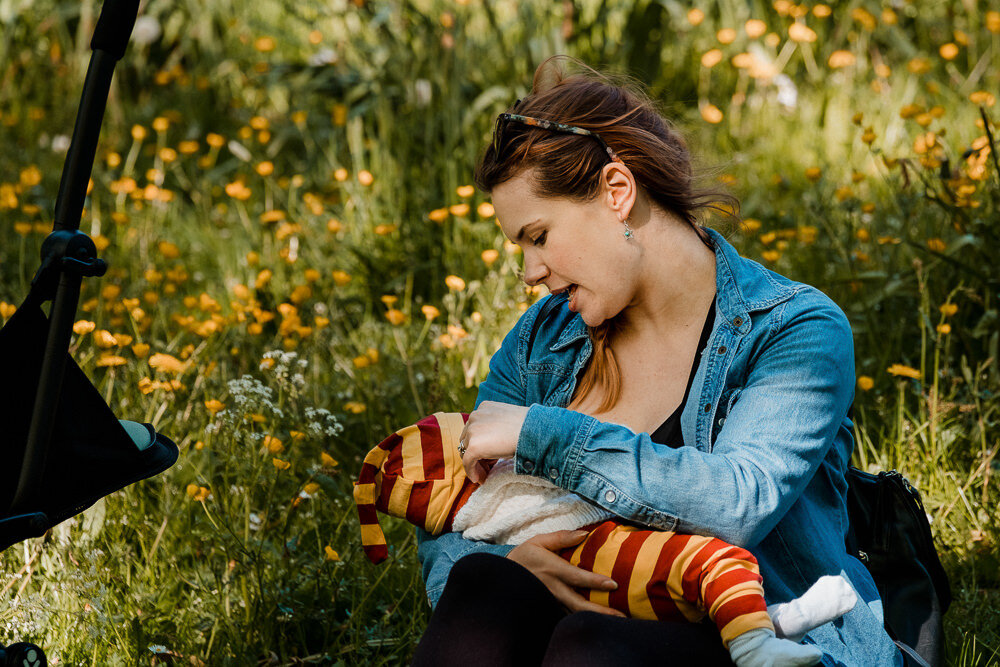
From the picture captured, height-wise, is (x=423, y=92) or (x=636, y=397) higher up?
(x=423, y=92)

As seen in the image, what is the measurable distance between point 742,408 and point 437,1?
10.8ft

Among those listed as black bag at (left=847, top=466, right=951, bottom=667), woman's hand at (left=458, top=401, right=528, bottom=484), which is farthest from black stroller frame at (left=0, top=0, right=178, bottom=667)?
black bag at (left=847, top=466, right=951, bottom=667)

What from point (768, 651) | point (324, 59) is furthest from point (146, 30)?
point (768, 651)

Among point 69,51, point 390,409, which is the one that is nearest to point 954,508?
point 390,409

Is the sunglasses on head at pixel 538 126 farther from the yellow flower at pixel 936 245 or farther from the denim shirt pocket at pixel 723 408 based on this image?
the yellow flower at pixel 936 245

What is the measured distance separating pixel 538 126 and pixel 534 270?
26cm

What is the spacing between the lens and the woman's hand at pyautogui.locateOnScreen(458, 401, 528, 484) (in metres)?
1.75

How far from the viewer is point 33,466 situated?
1321 mm

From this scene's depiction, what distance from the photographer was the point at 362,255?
12.2 ft

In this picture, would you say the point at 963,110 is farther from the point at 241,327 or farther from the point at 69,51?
the point at 69,51

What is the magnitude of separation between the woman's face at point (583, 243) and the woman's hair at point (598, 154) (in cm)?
2

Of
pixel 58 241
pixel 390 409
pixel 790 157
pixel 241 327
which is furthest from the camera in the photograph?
pixel 790 157

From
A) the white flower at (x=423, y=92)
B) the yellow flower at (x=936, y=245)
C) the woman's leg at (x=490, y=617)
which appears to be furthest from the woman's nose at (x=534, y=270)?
the white flower at (x=423, y=92)

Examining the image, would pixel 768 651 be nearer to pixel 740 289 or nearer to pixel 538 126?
pixel 740 289
